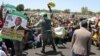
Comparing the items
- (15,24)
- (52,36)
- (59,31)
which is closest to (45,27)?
(52,36)

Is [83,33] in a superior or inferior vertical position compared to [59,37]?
superior

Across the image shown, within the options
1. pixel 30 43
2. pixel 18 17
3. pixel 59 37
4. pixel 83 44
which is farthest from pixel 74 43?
pixel 59 37

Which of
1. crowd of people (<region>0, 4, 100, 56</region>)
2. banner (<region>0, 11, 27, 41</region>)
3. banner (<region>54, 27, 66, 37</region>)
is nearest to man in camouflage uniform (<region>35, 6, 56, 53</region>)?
crowd of people (<region>0, 4, 100, 56</region>)

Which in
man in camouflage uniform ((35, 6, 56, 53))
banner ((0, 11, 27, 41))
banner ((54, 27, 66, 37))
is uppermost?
banner ((0, 11, 27, 41))

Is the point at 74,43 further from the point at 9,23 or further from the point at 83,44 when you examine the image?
the point at 9,23

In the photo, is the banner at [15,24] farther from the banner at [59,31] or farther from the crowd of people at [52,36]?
the banner at [59,31]

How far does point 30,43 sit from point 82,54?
24.4 feet

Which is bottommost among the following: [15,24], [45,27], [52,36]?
[52,36]

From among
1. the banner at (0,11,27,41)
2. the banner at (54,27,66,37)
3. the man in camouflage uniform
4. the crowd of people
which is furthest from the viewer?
the banner at (54,27,66,37)

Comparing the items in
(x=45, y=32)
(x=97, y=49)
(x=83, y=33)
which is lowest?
(x=97, y=49)

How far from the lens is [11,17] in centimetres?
966

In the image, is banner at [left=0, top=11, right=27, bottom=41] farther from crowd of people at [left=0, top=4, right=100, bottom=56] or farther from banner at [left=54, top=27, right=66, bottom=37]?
banner at [left=54, top=27, right=66, bottom=37]

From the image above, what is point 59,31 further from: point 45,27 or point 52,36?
point 45,27

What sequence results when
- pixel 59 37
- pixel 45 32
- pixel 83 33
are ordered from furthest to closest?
1. pixel 59 37
2. pixel 45 32
3. pixel 83 33
